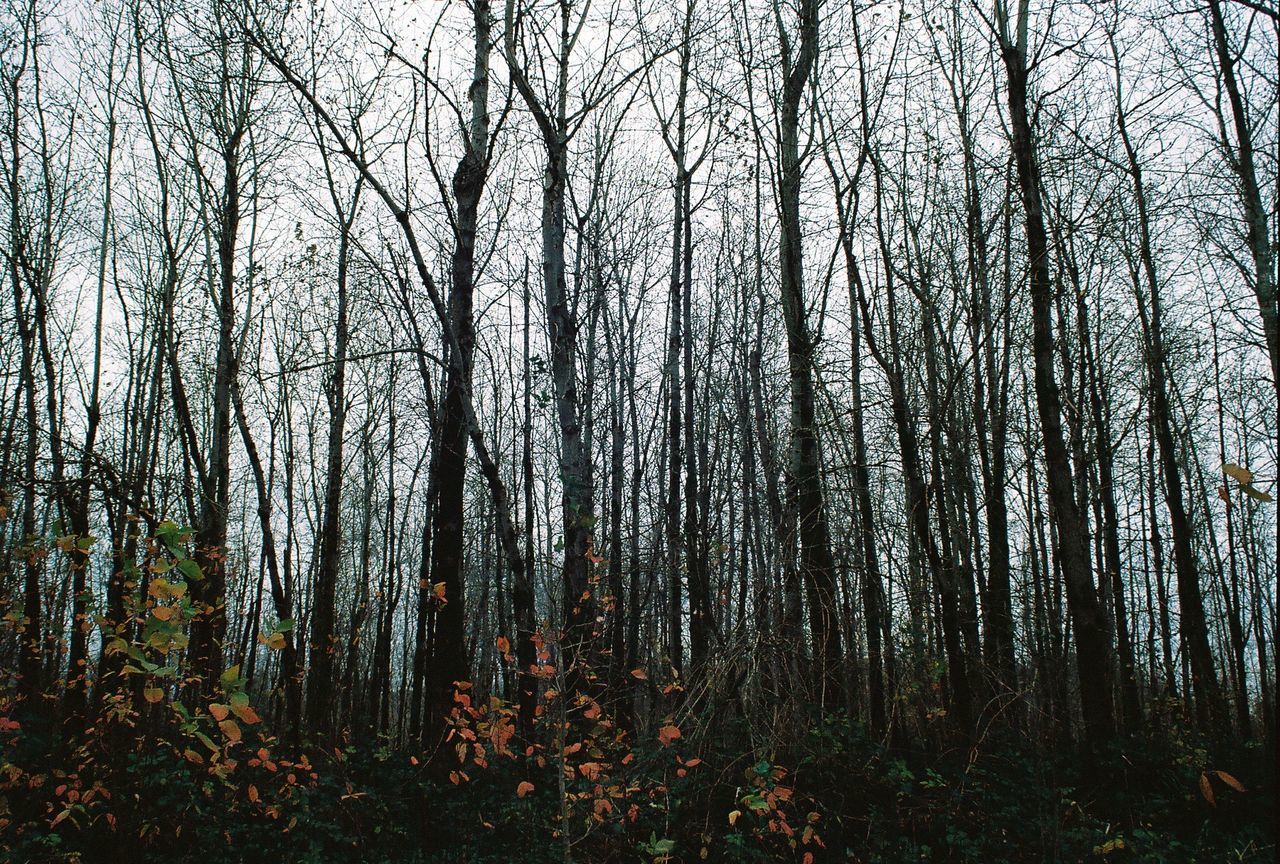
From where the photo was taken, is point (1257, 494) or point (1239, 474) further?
point (1239, 474)

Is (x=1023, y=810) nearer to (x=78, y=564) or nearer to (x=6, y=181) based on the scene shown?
(x=78, y=564)

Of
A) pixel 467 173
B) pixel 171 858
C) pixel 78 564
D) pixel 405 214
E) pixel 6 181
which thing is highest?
pixel 6 181

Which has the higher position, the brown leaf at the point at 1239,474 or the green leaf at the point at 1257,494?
the brown leaf at the point at 1239,474

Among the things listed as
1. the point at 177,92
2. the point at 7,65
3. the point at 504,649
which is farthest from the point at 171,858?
the point at 7,65

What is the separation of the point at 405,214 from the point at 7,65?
388 inches

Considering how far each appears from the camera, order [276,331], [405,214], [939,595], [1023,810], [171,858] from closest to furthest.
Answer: [405,214] < [171,858] < [1023,810] < [939,595] < [276,331]

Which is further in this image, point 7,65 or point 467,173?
point 7,65

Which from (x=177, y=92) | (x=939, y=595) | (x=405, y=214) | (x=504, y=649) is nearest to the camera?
(x=504, y=649)

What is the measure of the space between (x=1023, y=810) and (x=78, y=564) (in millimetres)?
6541

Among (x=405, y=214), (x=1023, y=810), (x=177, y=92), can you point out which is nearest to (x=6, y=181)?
(x=177, y=92)

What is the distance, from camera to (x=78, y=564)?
4.38m

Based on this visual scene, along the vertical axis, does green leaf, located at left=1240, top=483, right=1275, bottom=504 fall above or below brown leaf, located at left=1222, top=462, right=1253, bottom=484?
below

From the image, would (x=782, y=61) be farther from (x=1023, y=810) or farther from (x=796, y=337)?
(x=1023, y=810)

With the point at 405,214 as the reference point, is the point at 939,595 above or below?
below
